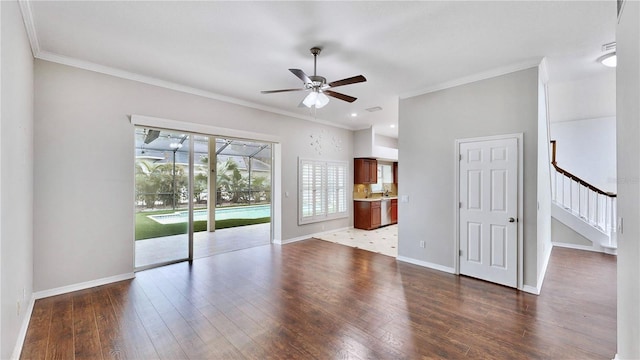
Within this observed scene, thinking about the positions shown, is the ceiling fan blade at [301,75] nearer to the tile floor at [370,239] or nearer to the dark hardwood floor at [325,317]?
the dark hardwood floor at [325,317]

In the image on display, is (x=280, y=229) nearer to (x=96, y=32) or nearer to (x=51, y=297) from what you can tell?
(x=51, y=297)

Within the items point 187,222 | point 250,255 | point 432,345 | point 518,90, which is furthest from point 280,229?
point 518,90

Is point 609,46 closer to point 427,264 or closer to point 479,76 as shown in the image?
point 479,76

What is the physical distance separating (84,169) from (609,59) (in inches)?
265

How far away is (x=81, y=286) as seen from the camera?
11.6 feet

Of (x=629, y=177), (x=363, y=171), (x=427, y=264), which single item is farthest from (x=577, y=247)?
(x=629, y=177)

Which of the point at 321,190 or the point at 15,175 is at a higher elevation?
the point at 15,175

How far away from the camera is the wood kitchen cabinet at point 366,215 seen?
763 cm

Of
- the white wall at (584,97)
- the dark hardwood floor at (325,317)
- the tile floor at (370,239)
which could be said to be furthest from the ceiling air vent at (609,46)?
the tile floor at (370,239)

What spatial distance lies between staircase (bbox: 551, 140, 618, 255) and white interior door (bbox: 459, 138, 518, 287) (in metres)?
3.28

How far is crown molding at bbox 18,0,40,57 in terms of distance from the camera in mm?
2385

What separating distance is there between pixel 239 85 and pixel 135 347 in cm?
366

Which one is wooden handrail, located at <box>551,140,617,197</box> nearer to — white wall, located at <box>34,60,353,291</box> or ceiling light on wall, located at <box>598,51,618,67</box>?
ceiling light on wall, located at <box>598,51,618,67</box>

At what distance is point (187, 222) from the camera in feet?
15.9
